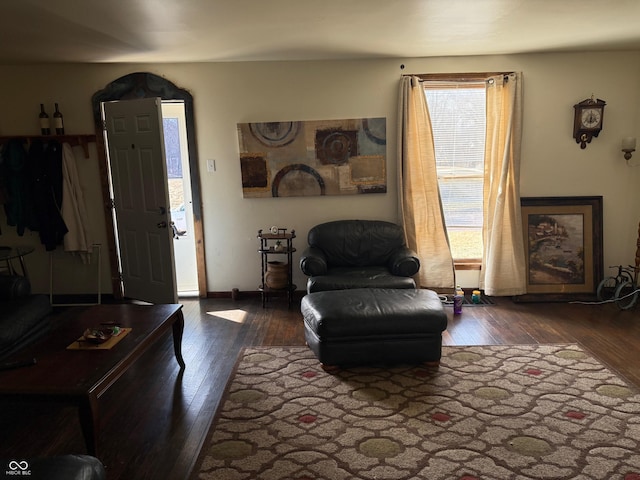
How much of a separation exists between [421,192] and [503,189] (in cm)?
79

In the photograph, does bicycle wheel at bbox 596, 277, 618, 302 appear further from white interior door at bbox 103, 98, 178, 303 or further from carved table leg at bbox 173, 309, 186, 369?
white interior door at bbox 103, 98, 178, 303

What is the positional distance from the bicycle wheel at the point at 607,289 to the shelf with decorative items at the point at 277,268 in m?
3.00

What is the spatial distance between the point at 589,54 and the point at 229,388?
14.6 ft

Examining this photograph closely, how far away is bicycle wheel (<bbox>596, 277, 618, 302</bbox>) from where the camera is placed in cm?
437

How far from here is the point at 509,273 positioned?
4477 mm

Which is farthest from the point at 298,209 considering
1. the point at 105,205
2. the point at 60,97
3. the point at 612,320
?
the point at 612,320

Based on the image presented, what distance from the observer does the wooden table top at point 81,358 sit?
2062mm

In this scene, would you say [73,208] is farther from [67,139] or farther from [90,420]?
[90,420]

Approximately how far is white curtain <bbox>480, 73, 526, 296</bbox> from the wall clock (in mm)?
560

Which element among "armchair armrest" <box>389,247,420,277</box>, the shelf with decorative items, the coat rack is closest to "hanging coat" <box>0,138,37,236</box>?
the coat rack

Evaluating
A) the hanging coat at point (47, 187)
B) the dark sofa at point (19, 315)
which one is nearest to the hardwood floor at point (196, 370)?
the dark sofa at point (19, 315)

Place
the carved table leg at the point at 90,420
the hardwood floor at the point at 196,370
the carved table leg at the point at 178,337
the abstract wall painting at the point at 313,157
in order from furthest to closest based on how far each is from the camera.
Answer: the abstract wall painting at the point at 313,157 → the carved table leg at the point at 178,337 → the hardwood floor at the point at 196,370 → the carved table leg at the point at 90,420

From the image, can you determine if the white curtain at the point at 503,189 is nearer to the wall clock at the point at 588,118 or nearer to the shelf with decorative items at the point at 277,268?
the wall clock at the point at 588,118

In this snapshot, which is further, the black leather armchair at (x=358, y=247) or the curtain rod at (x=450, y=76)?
the curtain rod at (x=450, y=76)
